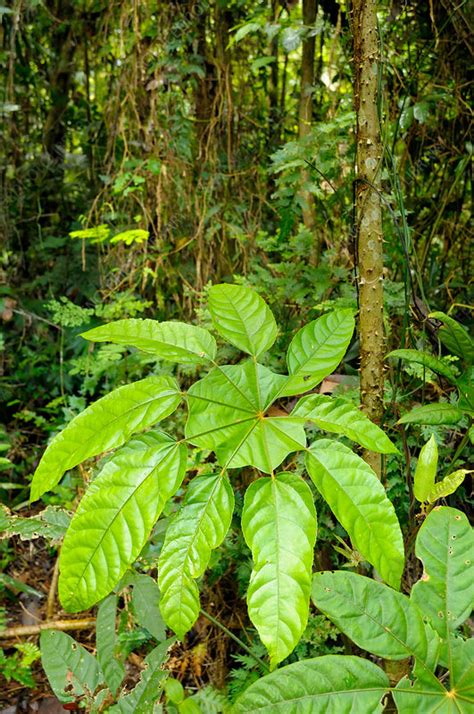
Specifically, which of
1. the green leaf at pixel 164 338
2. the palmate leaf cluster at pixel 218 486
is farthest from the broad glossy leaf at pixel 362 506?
the green leaf at pixel 164 338

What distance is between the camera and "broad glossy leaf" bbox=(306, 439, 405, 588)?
77 cm

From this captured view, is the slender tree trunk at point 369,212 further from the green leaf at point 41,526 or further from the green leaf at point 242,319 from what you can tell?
the green leaf at point 41,526

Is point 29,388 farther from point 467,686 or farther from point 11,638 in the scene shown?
point 467,686

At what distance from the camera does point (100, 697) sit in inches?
48.3

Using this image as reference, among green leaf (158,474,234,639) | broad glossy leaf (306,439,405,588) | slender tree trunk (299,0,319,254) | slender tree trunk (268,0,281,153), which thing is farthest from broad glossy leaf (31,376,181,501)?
slender tree trunk (268,0,281,153)

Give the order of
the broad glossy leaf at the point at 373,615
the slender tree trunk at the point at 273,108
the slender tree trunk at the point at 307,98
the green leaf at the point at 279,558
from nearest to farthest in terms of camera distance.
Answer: the green leaf at the point at 279,558 → the broad glossy leaf at the point at 373,615 → the slender tree trunk at the point at 307,98 → the slender tree trunk at the point at 273,108

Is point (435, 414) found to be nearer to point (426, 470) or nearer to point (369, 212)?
point (426, 470)

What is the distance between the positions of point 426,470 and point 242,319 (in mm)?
392

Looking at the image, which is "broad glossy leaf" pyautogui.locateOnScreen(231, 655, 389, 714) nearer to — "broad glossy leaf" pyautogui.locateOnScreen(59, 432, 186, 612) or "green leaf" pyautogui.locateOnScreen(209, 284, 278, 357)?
"broad glossy leaf" pyautogui.locateOnScreen(59, 432, 186, 612)

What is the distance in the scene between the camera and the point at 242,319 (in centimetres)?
94

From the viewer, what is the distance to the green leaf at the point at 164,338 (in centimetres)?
91

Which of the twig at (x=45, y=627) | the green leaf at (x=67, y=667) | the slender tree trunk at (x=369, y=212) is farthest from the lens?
the twig at (x=45, y=627)

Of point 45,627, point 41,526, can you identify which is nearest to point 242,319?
point 41,526

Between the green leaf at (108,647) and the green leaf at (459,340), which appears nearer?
the green leaf at (459,340)
